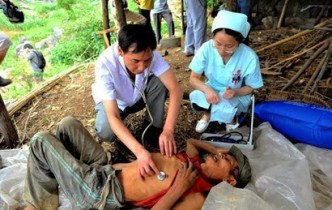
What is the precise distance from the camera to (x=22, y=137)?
317cm

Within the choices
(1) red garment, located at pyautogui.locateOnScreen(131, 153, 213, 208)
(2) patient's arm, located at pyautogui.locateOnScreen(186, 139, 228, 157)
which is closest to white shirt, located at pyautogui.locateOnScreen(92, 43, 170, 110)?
(2) patient's arm, located at pyautogui.locateOnScreen(186, 139, 228, 157)

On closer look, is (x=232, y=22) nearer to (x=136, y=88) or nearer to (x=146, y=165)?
(x=136, y=88)

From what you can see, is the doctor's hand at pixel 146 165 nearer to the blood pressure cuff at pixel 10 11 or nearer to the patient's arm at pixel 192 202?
the patient's arm at pixel 192 202

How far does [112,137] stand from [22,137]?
111 cm

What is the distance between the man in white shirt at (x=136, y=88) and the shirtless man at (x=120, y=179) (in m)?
0.10

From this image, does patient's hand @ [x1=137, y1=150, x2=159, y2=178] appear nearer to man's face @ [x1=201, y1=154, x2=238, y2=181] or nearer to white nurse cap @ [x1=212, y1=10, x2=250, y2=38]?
man's face @ [x1=201, y1=154, x2=238, y2=181]

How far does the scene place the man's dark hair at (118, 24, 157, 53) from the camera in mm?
1954

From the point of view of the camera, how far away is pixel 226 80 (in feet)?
9.10

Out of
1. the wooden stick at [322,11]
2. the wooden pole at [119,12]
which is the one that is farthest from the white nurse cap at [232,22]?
the wooden stick at [322,11]

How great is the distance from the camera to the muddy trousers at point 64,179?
1957 millimetres

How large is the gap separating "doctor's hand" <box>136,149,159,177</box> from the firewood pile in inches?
75.3

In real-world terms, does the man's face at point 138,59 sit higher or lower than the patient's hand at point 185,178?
higher

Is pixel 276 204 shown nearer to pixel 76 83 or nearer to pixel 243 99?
pixel 243 99

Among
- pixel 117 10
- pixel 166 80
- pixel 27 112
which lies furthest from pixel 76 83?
pixel 166 80
